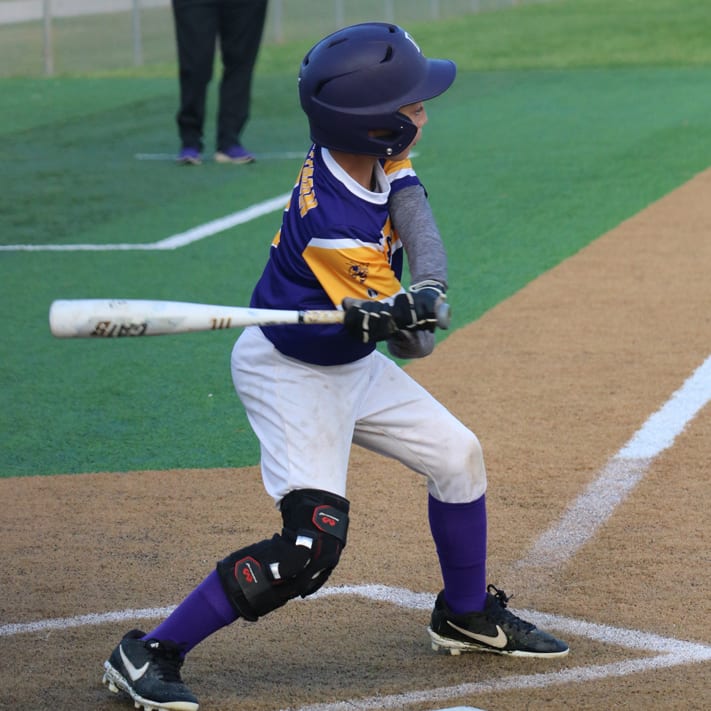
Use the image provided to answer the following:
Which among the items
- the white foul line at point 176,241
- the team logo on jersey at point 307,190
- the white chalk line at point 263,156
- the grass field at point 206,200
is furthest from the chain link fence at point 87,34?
the team logo on jersey at point 307,190

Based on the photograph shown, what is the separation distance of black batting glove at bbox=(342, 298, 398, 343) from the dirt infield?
0.95 meters

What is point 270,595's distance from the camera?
3.54m

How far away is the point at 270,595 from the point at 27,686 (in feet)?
2.37

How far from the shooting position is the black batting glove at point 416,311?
335 cm

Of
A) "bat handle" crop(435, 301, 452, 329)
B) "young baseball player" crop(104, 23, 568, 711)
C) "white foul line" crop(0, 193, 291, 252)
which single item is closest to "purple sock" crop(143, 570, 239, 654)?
"young baseball player" crop(104, 23, 568, 711)

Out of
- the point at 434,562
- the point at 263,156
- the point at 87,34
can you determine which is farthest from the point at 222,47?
the point at 87,34

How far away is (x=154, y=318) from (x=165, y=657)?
876 mm

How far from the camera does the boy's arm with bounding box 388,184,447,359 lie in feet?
11.6

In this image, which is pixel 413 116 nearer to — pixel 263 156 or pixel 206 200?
pixel 206 200

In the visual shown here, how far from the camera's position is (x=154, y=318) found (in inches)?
136

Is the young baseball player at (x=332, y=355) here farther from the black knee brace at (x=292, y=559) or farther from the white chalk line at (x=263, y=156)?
the white chalk line at (x=263, y=156)

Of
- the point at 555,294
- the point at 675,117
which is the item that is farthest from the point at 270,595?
the point at 675,117

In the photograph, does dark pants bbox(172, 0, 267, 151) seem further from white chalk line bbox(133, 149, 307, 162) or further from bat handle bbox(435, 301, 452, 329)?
bat handle bbox(435, 301, 452, 329)

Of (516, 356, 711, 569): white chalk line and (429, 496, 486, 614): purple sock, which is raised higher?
(429, 496, 486, 614): purple sock
